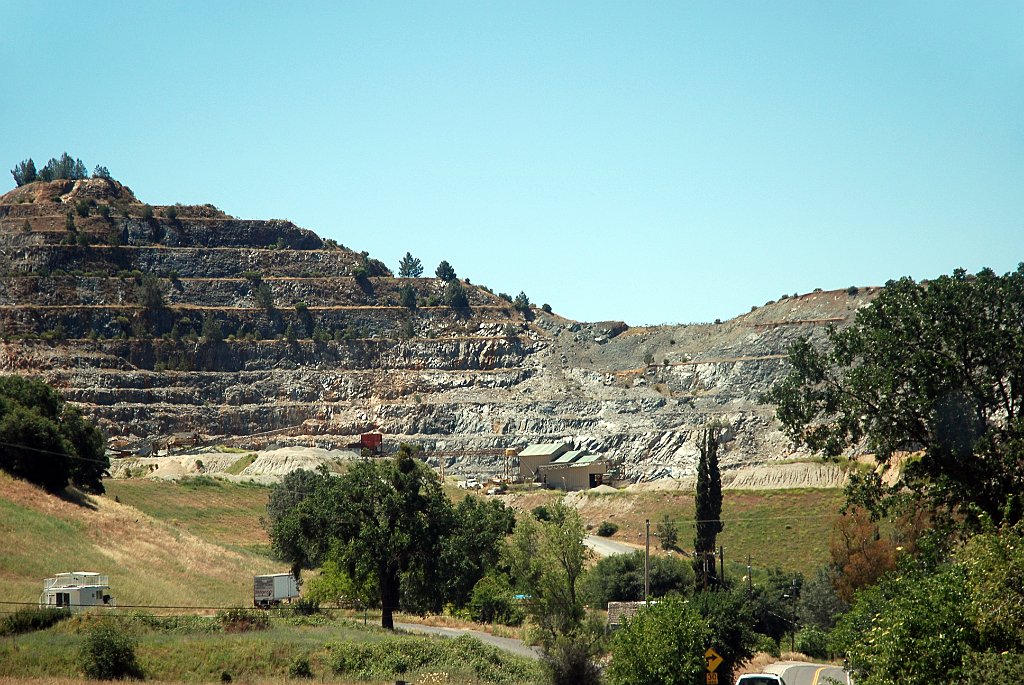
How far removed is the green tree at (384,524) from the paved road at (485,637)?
136 centimetres

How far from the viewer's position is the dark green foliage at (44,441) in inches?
3088

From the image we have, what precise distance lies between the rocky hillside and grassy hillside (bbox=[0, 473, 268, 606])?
6689cm

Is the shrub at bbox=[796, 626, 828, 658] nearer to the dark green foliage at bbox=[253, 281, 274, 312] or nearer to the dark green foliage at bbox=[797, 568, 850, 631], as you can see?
the dark green foliage at bbox=[797, 568, 850, 631]

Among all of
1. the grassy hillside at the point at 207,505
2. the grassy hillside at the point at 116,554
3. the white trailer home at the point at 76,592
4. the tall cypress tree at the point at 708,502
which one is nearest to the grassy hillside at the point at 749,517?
the tall cypress tree at the point at 708,502

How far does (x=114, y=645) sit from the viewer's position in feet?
134

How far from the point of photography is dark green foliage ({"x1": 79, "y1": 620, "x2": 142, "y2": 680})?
39719 millimetres

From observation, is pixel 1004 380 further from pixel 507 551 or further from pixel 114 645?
pixel 114 645

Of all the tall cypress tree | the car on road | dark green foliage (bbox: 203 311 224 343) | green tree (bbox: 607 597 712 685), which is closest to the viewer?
the car on road

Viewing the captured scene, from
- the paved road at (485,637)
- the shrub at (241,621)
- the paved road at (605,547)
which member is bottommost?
the paved road at (605,547)

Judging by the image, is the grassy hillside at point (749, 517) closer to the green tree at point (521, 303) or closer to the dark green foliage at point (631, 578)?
the dark green foliage at point (631, 578)

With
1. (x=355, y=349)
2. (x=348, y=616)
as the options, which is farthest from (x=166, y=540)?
(x=355, y=349)

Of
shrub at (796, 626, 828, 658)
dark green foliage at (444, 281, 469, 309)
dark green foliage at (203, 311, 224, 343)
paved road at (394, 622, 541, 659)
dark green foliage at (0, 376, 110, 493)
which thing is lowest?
shrub at (796, 626, 828, 658)

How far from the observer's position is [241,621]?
51250 mm

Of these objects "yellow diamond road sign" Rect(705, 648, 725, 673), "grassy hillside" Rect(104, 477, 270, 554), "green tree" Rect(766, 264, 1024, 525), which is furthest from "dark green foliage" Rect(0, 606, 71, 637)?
"grassy hillside" Rect(104, 477, 270, 554)
